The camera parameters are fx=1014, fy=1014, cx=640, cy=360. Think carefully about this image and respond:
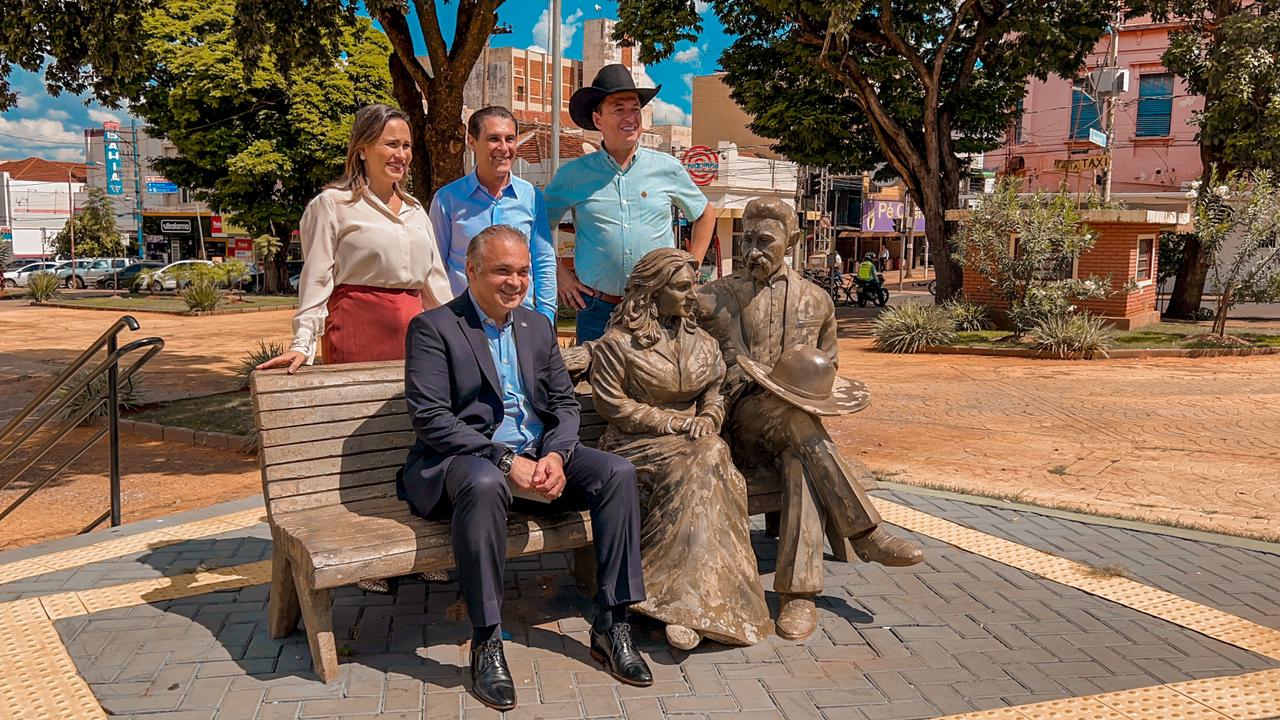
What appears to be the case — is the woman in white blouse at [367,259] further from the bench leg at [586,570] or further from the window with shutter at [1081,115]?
the window with shutter at [1081,115]

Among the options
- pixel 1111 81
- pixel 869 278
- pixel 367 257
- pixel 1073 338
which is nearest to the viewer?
pixel 367 257

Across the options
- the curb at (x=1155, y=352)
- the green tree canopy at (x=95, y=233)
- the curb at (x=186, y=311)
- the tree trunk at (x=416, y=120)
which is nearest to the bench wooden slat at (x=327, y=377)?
the tree trunk at (x=416, y=120)

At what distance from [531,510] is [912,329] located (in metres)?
14.7

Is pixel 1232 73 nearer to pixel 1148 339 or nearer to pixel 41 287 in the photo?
pixel 1148 339

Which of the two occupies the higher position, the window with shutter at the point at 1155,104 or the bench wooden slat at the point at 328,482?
the window with shutter at the point at 1155,104

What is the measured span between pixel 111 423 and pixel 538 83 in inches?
2210

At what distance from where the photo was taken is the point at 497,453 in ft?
12.2

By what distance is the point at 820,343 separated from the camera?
471 centimetres

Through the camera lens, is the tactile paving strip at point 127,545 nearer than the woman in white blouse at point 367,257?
No

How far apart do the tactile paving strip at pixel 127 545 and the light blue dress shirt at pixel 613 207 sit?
256 cm

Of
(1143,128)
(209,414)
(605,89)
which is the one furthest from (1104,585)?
(1143,128)

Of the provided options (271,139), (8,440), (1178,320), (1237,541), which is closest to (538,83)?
(271,139)

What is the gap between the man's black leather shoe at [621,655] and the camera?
3635 millimetres

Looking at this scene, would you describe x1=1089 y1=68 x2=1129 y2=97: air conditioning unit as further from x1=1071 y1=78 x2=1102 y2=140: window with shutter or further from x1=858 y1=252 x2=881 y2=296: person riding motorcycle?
x1=1071 y1=78 x2=1102 y2=140: window with shutter
